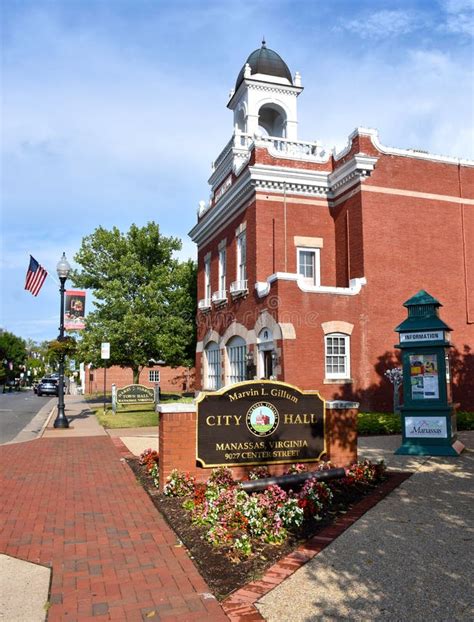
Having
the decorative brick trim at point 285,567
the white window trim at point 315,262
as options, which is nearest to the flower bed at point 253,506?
the decorative brick trim at point 285,567

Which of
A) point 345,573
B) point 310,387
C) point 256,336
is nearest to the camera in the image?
point 345,573

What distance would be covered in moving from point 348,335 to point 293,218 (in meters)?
5.69

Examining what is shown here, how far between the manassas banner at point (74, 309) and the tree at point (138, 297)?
941cm

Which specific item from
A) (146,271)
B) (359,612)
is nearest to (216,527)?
(359,612)

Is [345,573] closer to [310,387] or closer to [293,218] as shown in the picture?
[310,387]

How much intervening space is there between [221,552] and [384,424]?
10579 millimetres

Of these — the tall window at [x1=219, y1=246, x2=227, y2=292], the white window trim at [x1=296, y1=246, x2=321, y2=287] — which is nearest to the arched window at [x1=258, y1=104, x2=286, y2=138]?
the tall window at [x1=219, y1=246, x2=227, y2=292]

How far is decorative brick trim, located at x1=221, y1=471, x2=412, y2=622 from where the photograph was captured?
434 cm

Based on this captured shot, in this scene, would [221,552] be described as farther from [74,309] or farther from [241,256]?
[241,256]

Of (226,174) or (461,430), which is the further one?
(226,174)

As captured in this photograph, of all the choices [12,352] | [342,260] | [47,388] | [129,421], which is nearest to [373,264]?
[342,260]

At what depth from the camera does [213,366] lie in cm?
2652

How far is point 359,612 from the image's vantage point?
4242mm

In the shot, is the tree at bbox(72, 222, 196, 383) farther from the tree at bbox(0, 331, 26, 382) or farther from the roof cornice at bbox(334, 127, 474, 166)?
the tree at bbox(0, 331, 26, 382)
